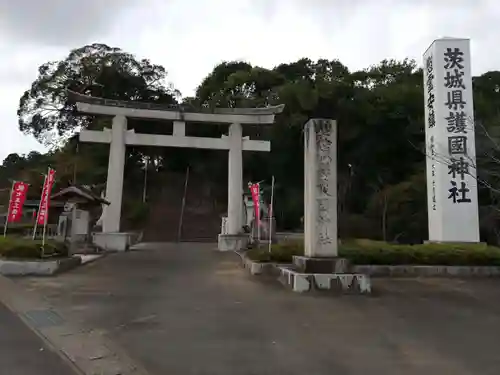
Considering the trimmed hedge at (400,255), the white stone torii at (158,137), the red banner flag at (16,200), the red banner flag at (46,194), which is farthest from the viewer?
the white stone torii at (158,137)

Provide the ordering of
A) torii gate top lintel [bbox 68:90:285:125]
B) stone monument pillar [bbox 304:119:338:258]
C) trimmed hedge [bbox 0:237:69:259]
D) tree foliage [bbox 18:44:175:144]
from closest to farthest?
stone monument pillar [bbox 304:119:338:258]
trimmed hedge [bbox 0:237:69:259]
torii gate top lintel [bbox 68:90:285:125]
tree foliage [bbox 18:44:175:144]

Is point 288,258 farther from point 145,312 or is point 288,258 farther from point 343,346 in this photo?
point 343,346

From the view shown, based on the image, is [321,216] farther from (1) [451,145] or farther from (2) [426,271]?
(1) [451,145]

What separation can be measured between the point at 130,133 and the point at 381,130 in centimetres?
1790

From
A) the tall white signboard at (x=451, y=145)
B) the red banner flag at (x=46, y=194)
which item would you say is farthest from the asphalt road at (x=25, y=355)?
the tall white signboard at (x=451, y=145)

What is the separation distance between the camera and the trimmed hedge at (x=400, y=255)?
1239cm

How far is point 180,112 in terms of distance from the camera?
21.9 metres

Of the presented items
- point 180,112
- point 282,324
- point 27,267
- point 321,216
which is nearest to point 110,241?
point 180,112

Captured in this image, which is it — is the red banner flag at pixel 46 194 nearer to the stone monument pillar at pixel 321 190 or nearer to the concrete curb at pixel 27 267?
the concrete curb at pixel 27 267

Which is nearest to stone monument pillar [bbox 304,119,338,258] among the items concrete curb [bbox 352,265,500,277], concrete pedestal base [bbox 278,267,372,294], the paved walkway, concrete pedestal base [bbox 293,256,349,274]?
concrete pedestal base [bbox 293,256,349,274]

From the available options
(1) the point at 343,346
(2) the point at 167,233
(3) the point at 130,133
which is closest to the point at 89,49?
(2) the point at 167,233

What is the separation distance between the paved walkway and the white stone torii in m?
10.1

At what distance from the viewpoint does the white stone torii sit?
2059 centimetres

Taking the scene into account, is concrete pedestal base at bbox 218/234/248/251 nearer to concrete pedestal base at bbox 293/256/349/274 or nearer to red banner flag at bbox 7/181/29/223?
red banner flag at bbox 7/181/29/223
